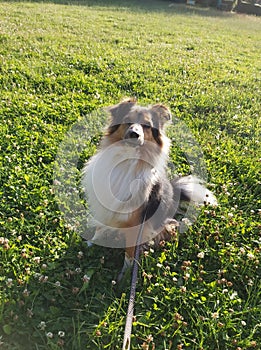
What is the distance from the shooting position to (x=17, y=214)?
3715 mm

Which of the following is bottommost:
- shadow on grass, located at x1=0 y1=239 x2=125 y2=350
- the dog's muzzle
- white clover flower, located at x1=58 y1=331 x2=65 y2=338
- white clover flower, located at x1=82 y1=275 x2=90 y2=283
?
shadow on grass, located at x1=0 y1=239 x2=125 y2=350

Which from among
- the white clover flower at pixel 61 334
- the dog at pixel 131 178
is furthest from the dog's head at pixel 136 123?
the white clover flower at pixel 61 334

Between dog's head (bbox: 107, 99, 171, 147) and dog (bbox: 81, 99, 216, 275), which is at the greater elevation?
dog's head (bbox: 107, 99, 171, 147)

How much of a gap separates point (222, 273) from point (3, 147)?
9.84 feet

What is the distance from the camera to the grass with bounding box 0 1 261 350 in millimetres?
2812

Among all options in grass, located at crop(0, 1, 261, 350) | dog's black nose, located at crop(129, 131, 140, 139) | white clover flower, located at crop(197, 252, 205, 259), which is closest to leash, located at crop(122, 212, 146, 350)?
grass, located at crop(0, 1, 261, 350)

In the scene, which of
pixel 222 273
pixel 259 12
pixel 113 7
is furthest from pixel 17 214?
pixel 259 12

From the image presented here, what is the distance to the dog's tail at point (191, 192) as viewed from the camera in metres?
3.93

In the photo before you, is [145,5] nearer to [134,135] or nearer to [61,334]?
[134,135]

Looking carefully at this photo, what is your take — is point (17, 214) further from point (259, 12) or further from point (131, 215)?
point (259, 12)

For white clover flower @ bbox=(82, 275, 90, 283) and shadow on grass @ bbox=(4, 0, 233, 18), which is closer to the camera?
white clover flower @ bbox=(82, 275, 90, 283)

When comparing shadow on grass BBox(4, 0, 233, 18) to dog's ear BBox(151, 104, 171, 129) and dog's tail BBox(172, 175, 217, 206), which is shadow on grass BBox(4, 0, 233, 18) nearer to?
dog's ear BBox(151, 104, 171, 129)

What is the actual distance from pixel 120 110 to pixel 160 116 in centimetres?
39

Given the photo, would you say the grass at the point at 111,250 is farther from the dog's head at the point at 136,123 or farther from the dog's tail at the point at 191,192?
the dog's head at the point at 136,123
